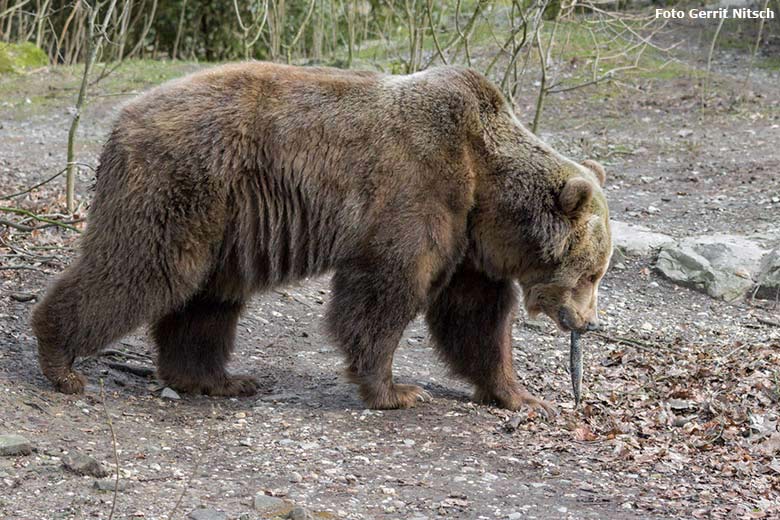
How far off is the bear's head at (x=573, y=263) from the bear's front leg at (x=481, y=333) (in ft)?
0.84

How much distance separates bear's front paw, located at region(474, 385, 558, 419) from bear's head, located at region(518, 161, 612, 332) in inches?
20.5

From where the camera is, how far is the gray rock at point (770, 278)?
935 cm

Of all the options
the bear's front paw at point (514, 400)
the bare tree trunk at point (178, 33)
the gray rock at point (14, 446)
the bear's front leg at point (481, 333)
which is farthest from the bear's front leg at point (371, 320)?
the bare tree trunk at point (178, 33)

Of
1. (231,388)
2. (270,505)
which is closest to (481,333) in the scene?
(231,388)

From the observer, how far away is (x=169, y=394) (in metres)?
6.35

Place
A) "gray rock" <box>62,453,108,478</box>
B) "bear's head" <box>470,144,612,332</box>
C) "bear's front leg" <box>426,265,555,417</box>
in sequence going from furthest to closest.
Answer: "bear's front leg" <box>426,265,555,417</box> → "bear's head" <box>470,144,612,332</box> → "gray rock" <box>62,453,108,478</box>

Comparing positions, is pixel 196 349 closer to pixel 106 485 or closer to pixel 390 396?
pixel 390 396

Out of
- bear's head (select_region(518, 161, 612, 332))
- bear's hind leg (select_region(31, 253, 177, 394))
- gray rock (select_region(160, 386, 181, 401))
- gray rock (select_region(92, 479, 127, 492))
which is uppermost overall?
bear's head (select_region(518, 161, 612, 332))

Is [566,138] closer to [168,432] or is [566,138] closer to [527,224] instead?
[527,224]

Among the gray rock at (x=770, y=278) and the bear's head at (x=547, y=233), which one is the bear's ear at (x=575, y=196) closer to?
the bear's head at (x=547, y=233)

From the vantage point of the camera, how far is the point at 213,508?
4.52 m

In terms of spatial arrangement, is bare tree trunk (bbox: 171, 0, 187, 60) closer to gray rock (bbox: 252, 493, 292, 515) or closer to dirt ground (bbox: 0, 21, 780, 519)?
dirt ground (bbox: 0, 21, 780, 519)

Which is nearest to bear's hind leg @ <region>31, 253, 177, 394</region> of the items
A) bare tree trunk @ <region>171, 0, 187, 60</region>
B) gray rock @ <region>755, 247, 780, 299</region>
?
gray rock @ <region>755, 247, 780, 299</region>

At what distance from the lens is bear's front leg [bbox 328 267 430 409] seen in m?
6.04
